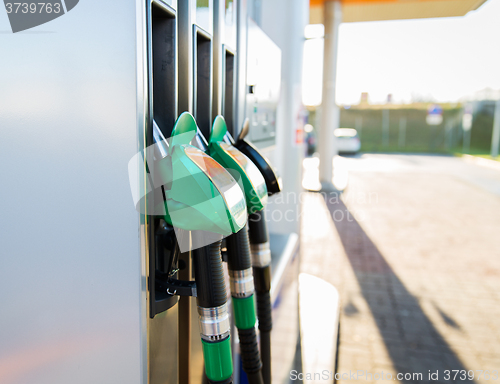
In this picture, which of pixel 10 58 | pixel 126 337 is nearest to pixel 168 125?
pixel 10 58

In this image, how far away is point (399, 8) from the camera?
938cm

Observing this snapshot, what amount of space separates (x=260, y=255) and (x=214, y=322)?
0.38 m

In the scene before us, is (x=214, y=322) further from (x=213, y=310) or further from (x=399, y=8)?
(x=399, y=8)

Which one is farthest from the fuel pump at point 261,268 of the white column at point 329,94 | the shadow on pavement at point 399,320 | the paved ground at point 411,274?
the white column at point 329,94

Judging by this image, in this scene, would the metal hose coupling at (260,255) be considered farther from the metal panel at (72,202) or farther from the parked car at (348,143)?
the parked car at (348,143)

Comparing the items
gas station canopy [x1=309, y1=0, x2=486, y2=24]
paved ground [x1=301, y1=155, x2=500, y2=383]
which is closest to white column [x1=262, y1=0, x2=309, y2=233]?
paved ground [x1=301, y1=155, x2=500, y2=383]

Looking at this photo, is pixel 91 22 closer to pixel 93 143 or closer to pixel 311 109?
pixel 93 143

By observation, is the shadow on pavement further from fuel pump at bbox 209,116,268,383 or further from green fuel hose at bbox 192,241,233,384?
green fuel hose at bbox 192,241,233,384

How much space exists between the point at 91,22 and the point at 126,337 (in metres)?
0.51

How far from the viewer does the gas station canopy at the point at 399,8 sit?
874 centimetres

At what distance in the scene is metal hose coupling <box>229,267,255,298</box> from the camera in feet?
3.06

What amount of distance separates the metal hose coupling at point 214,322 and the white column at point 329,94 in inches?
338

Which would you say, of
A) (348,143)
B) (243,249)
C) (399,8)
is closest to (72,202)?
(243,249)

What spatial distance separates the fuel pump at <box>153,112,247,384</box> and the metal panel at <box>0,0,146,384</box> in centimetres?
7
